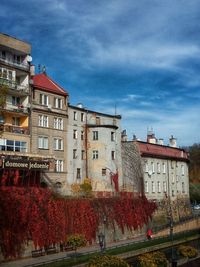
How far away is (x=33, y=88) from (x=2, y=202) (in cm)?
2003

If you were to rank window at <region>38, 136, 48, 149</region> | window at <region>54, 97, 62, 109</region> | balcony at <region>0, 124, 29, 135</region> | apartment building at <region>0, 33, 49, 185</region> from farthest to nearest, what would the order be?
window at <region>54, 97, 62, 109</region>, window at <region>38, 136, 48, 149</region>, balcony at <region>0, 124, 29, 135</region>, apartment building at <region>0, 33, 49, 185</region>

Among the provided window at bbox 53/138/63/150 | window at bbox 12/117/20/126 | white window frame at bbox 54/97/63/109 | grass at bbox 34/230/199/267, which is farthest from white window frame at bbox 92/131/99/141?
grass at bbox 34/230/199/267

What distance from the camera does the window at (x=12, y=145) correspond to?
4548 cm

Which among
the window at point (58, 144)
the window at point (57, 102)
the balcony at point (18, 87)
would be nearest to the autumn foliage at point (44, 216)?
the window at point (58, 144)

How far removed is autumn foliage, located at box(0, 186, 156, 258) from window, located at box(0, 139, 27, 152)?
7.95 m

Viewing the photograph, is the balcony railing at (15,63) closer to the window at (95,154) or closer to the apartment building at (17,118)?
the apartment building at (17,118)

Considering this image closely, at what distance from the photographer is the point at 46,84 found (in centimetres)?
5666

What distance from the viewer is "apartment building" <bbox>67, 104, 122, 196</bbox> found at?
58312mm

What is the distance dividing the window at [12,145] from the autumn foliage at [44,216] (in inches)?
313

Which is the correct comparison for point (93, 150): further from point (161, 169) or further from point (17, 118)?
point (161, 169)

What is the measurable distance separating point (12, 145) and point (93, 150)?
1657 cm

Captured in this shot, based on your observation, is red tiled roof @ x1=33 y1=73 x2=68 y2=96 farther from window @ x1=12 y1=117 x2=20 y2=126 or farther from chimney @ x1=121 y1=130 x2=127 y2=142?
chimney @ x1=121 y1=130 x2=127 y2=142

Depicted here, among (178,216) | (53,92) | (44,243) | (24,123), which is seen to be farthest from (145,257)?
(178,216)

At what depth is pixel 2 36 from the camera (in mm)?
48188
